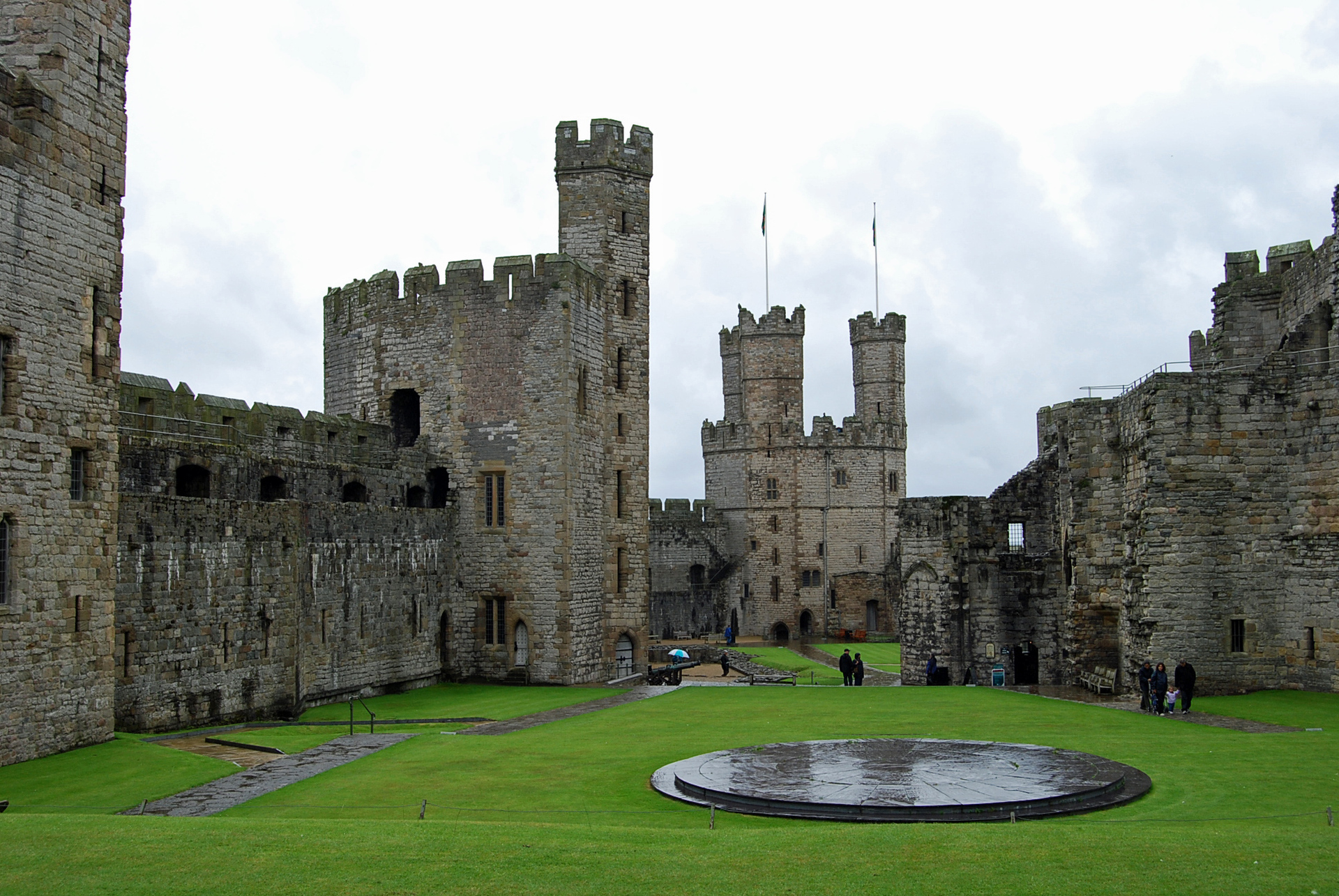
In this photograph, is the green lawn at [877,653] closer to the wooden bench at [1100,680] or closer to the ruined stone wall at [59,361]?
the wooden bench at [1100,680]

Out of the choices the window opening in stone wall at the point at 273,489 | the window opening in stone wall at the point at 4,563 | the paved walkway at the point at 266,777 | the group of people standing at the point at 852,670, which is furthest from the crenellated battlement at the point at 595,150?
the window opening in stone wall at the point at 4,563

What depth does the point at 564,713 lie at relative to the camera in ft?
80.6

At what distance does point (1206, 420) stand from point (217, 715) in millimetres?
19826

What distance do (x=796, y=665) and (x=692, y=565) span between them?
16082mm

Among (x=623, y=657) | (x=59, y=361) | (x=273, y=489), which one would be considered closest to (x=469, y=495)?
(x=623, y=657)

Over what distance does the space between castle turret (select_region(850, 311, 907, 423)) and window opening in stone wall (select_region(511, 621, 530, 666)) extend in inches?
1324

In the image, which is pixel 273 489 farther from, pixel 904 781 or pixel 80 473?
pixel 904 781

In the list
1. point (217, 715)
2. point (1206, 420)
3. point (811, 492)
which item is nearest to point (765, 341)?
point (811, 492)

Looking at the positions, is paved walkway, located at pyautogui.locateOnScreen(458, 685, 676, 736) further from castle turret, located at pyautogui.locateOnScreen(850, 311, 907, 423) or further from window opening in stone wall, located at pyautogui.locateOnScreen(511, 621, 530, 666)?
castle turret, located at pyautogui.locateOnScreen(850, 311, 907, 423)

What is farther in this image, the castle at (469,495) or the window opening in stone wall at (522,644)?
the window opening in stone wall at (522,644)

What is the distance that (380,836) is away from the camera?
36.7 feet

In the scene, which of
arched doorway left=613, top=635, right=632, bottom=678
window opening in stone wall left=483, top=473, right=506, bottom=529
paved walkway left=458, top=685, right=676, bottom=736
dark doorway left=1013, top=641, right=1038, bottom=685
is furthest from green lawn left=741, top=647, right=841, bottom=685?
window opening in stone wall left=483, top=473, right=506, bottom=529

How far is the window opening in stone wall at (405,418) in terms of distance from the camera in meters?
33.3

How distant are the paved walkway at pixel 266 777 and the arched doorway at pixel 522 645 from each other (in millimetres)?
9504
